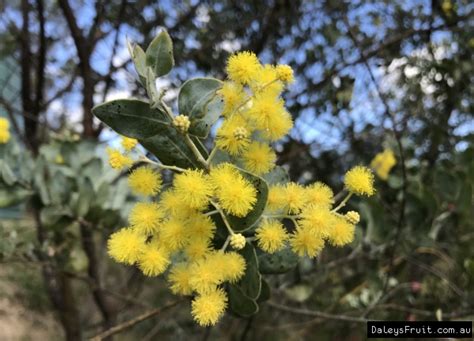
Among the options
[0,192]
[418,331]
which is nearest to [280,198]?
[418,331]

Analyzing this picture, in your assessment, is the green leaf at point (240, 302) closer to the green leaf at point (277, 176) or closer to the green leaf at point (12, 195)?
the green leaf at point (277, 176)

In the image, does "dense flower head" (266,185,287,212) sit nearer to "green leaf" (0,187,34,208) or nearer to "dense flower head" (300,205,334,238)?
"dense flower head" (300,205,334,238)

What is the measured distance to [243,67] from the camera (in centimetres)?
71

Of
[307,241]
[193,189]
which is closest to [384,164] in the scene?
[307,241]

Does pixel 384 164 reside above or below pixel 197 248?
above

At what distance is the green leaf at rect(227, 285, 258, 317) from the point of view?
827 mm

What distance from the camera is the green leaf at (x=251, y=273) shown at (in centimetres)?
79

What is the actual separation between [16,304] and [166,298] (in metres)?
0.84

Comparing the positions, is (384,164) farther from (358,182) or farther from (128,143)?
(128,143)

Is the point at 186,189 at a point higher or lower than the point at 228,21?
lower

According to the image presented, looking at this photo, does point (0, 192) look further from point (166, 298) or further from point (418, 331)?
point (166, 298)

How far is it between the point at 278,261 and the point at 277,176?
0.14 metres

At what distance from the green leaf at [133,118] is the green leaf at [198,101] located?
3 cm

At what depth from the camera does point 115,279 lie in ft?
9.78
